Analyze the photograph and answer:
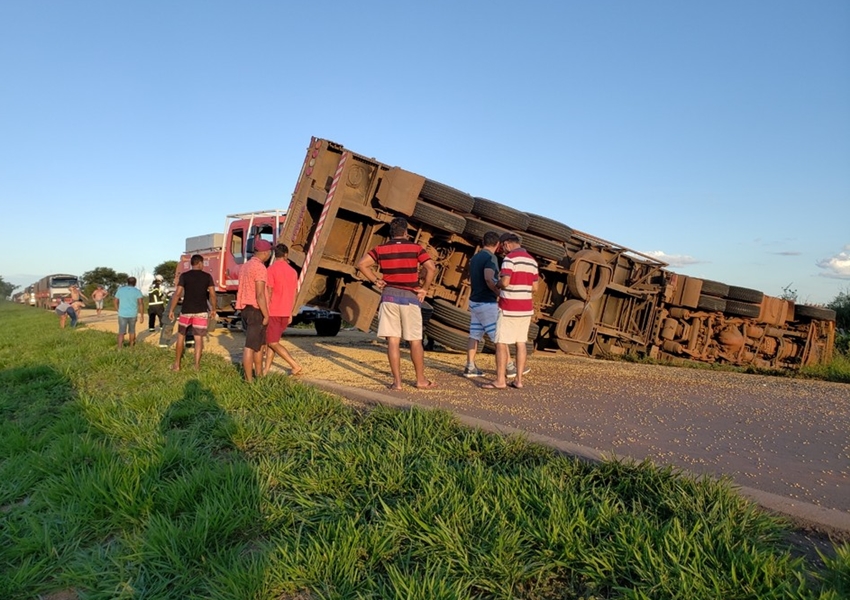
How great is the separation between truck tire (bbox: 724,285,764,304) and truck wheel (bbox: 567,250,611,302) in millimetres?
3768

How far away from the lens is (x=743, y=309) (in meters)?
13.0

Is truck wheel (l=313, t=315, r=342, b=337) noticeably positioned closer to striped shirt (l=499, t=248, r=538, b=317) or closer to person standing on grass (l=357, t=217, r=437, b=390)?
person standing on grass (l=357, t=217, r=437, b=390)

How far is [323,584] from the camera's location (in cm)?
265

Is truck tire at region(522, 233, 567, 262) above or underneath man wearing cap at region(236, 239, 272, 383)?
above

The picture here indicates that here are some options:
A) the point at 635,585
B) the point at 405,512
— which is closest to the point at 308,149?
the point at 405,512

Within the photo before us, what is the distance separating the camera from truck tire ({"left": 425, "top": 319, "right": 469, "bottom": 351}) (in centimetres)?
946

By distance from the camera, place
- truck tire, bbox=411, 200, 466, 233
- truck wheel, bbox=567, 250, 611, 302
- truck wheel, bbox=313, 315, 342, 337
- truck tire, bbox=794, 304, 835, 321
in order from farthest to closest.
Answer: truck wheel, bbox=313, 315, 342, 337, truck tire, bbox=794, 304, 835, 321, truck wheel, bbox=567, 250, 611, 302, truck tire, bbox=411, 200, 466, 233

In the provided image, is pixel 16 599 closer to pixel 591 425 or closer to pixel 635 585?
Answer: pixel 635 585

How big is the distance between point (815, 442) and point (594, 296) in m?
6.17

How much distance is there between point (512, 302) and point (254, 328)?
293cm

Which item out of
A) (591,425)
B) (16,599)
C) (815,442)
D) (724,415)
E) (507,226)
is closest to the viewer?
(16,599)

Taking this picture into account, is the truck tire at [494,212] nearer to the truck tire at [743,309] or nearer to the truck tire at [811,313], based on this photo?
the truck tire at [743,309]

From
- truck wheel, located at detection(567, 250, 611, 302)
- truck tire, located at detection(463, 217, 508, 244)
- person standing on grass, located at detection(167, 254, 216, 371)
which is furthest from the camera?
truck wheel, located at detection(567, 250, 611, 302)

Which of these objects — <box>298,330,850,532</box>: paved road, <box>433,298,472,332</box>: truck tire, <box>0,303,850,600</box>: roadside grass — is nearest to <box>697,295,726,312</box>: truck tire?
<box>298,330,850,532</box>: paved road
